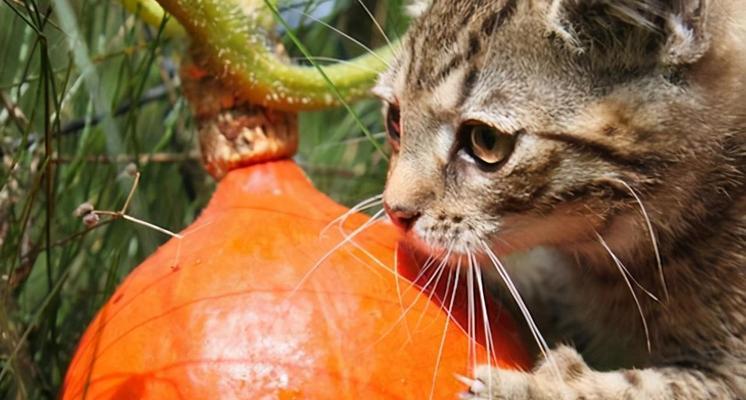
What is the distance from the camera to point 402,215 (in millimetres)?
1298

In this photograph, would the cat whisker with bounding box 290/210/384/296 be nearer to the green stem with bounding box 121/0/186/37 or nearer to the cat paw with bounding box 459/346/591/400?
the cat paw with bounding box 459/346/591/400

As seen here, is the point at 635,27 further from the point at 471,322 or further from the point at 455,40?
the point at 471,322

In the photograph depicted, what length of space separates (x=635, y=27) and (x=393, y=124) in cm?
39

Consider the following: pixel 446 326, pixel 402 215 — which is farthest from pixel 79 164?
pixel 446 326

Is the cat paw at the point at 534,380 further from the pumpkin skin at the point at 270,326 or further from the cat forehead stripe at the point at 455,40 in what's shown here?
the cat forehead stripe at the point at 455,40

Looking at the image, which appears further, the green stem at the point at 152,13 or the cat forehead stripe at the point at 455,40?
the green stem at the point at 152,13

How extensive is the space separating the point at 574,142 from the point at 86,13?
105 centimetres

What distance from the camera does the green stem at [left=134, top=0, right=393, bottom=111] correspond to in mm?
1376

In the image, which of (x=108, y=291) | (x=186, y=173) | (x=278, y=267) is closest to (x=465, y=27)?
(x=278, y=267)

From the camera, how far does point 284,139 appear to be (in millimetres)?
1469

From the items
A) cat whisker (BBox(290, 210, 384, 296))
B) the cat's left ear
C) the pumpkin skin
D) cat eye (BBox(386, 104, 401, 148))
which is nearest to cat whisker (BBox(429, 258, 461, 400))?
the pumpkin skin

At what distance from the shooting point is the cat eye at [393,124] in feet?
4.79

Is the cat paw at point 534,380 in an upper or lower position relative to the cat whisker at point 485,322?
lower

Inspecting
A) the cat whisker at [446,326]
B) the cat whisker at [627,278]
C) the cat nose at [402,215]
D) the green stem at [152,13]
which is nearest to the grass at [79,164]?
the green stem at [152,13]
